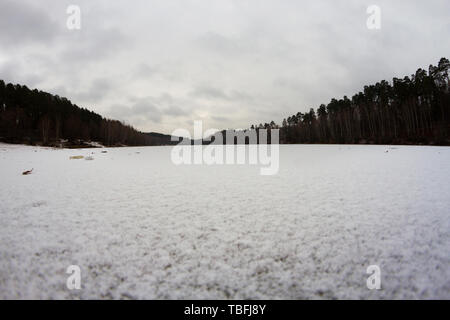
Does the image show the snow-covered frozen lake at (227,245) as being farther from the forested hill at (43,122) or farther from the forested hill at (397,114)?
the forested hill at (43,122)

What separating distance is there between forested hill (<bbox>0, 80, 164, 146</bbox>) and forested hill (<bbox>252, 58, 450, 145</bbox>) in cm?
7394

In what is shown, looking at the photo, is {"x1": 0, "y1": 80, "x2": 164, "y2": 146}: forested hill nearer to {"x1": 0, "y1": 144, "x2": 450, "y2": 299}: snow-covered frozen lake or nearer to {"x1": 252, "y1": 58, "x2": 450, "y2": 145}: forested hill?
{"x1": 0, "y1": 144, "x2": 450, "y2": 299}: snow-covered frozen lake

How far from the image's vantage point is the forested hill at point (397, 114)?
123 feet

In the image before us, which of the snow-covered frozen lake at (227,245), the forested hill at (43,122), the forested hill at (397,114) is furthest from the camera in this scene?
the forested hill at (43,122)

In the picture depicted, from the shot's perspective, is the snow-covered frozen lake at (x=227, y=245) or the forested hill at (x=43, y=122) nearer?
the snow-covered frozen lake at (x=227, y=245)

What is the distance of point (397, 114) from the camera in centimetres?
4603

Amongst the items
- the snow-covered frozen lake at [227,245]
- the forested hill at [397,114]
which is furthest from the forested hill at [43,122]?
the forested hill at [397,114]

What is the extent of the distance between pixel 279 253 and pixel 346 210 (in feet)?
7.78

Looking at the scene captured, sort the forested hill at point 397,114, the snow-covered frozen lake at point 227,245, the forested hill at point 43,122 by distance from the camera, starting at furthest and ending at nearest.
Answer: the forested hill at point 43,122 < the forested hill at point 397,114 < the snow-covered frozen lake at point 227,245

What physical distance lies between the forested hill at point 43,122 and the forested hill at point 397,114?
73.9 metres

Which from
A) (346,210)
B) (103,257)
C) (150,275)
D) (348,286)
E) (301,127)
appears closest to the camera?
(348,286)

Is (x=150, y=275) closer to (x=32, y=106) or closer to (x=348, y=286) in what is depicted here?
(x=348, y=286)
